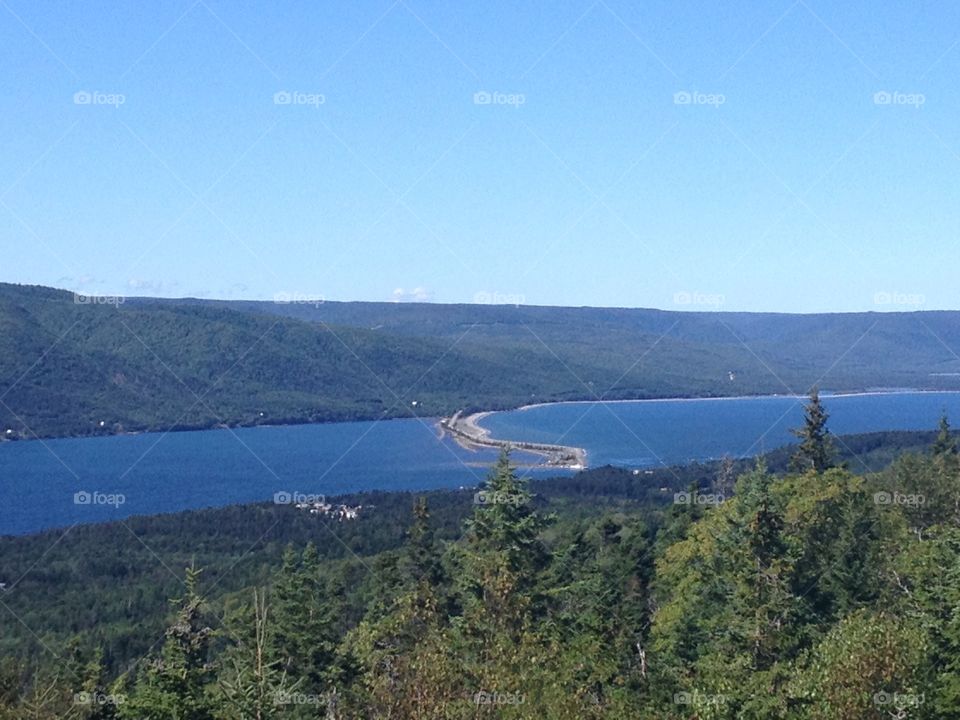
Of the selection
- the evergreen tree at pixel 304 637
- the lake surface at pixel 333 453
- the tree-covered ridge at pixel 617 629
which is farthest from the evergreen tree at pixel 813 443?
the lake surface at pixel 333 453

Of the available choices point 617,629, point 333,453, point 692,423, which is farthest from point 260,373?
point 617,629

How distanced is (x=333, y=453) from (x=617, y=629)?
85.9m

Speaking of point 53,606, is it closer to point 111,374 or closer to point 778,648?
point 778,648

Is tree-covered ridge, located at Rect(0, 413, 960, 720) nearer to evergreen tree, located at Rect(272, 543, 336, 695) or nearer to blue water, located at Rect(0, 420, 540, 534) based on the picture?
evergreen tree, located at Rect(272, 543, 336, 695)

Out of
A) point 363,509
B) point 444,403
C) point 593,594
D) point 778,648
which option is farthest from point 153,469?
point 778,648

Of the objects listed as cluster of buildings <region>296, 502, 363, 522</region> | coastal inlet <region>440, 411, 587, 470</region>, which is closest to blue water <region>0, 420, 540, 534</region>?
coastal inlet <region>440, 411, 587, 470</region>

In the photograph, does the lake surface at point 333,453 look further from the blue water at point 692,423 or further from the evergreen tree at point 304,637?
the evergreen tree at point 304,637

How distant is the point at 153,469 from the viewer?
3661 inches

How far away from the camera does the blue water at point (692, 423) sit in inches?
3868

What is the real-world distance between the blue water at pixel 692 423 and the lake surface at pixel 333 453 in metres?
0.20

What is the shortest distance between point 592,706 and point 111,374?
131 meters

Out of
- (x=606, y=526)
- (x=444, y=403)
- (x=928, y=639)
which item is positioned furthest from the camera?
(x=444, y=403)

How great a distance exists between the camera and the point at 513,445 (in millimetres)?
95500

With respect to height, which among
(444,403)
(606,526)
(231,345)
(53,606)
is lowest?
(53,606)
